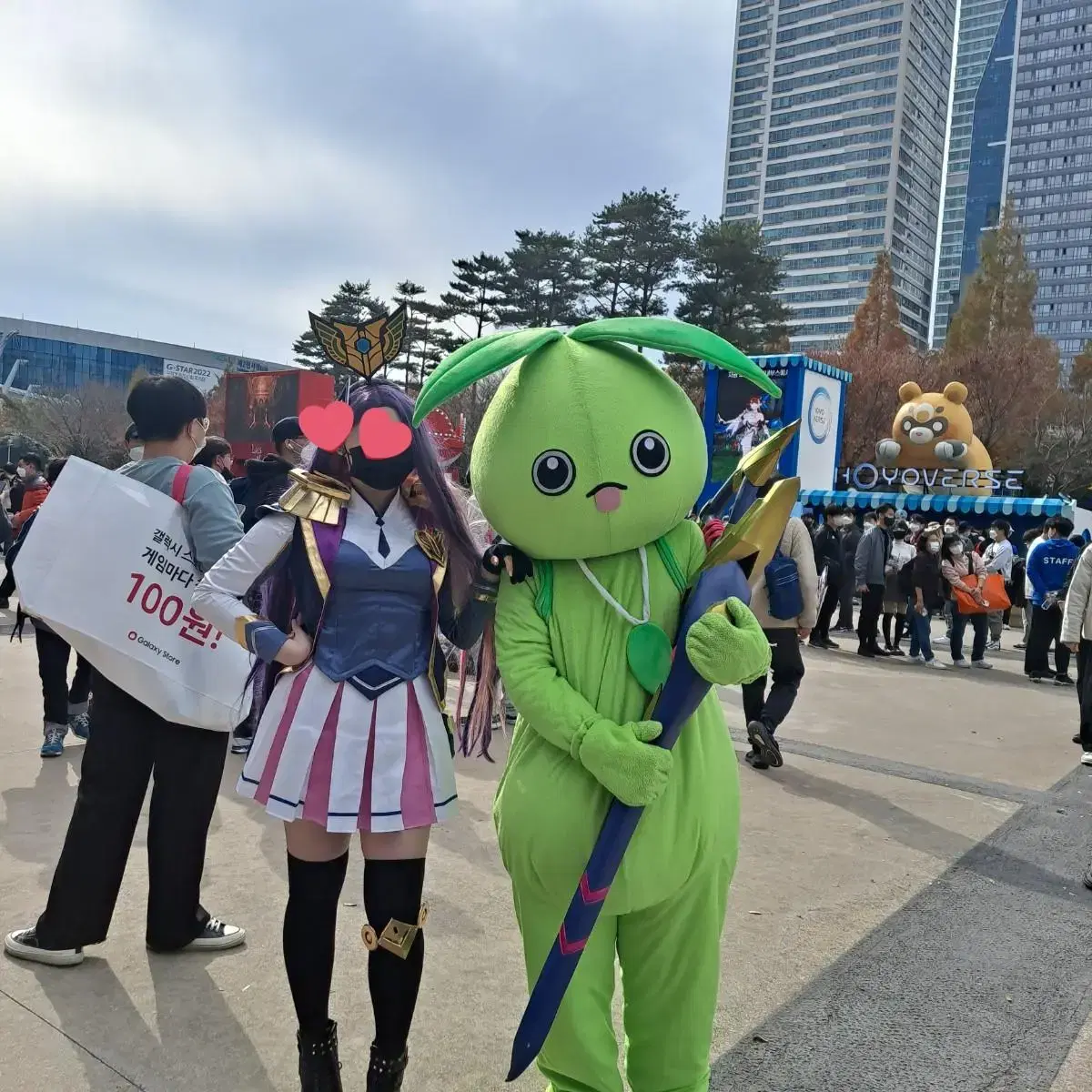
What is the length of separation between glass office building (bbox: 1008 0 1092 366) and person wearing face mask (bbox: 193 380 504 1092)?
121585 mm

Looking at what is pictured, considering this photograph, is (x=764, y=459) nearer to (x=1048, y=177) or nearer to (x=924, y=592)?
(x=924, y=592)

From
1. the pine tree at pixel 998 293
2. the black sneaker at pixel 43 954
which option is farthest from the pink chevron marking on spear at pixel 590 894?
the pine tree at pixel 998 293

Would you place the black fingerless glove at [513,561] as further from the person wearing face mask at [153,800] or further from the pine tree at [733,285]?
the pine tree at [733,285]

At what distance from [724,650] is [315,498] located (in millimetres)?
1040

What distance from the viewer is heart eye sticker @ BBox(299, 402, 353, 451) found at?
2.16 metres

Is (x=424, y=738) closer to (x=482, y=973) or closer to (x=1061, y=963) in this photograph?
(x=482, y=973)

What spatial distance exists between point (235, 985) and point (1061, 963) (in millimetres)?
2717

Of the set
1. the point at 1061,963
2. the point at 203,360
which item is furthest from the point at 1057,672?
the point at 203,360

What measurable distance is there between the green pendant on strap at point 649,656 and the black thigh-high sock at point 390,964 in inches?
28.5

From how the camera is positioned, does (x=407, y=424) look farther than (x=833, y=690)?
No

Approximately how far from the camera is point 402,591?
217 centimetres

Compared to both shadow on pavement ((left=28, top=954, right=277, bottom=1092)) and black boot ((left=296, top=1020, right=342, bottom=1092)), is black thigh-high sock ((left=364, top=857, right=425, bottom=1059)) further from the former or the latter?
shadow on pavement ((left=28, top=954, right=277, bottom=1092))

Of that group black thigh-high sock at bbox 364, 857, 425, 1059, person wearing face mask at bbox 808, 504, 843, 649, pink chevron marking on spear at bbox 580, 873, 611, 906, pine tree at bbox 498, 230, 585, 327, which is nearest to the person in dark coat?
black thigh-high sock at bbox 364, 857, 425, 1059

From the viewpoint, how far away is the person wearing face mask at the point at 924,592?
33.3 feet
